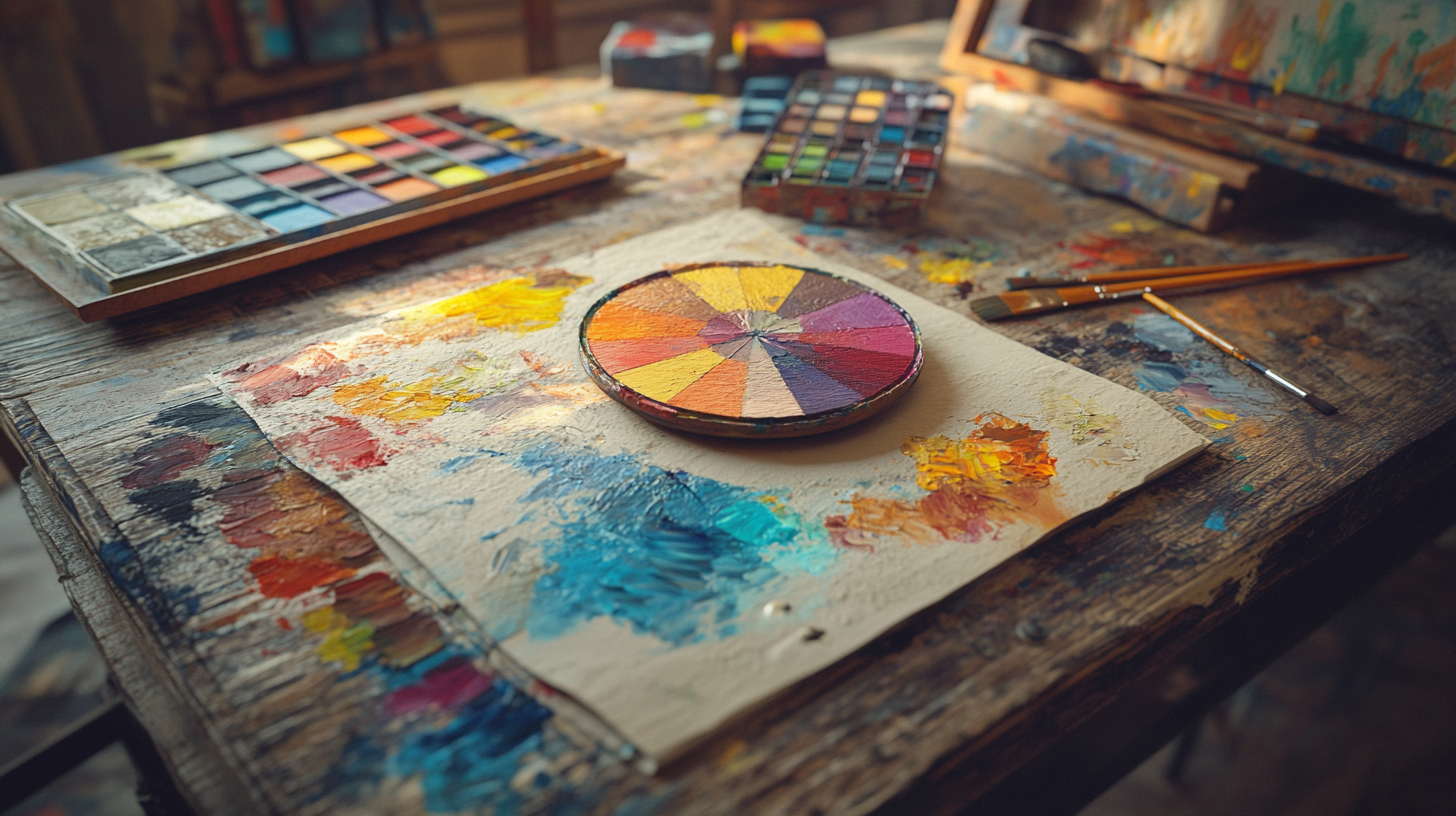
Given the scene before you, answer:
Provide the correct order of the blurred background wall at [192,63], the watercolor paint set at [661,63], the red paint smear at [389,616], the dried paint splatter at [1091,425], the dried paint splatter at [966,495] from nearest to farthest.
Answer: the red paint smear at [389,616], the dried paint splatter at [966,495], the dried paint splatter at [1091,425], the watercolor paint set at [661,63], the blurred background wall at [192,63]

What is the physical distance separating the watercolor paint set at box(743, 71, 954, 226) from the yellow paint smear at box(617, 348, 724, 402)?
54 centimetres

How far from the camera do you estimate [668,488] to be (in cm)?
87

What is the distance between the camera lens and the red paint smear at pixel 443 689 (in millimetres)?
668

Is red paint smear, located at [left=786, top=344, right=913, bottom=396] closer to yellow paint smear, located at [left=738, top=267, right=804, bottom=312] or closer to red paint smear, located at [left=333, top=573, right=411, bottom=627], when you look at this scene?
yellow paint smear, located at [left=738, top=267, right=804, bottom=312]

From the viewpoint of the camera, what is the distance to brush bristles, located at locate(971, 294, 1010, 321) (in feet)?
3.92

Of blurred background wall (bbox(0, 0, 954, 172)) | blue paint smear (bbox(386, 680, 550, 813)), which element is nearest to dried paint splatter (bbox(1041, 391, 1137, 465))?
blue paint smear (bbox(386, 680, 550, 813))

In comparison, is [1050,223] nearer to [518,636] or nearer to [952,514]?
[952,514]

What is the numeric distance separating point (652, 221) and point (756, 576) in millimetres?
846

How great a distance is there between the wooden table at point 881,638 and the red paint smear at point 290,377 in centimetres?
4

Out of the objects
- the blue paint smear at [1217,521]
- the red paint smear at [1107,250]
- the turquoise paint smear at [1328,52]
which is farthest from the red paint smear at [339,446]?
the turquoise paint smear at [1328,52]

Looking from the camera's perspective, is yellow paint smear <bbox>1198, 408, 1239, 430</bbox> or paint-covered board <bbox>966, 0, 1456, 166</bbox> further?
paint-covered board <bbox>966, 0, 1456, 166</bbox>

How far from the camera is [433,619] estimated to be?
737mm

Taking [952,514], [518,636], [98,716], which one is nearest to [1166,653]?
[952,514]

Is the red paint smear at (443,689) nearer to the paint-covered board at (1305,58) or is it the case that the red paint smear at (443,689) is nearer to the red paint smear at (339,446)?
the red paint smear at (339,446)
